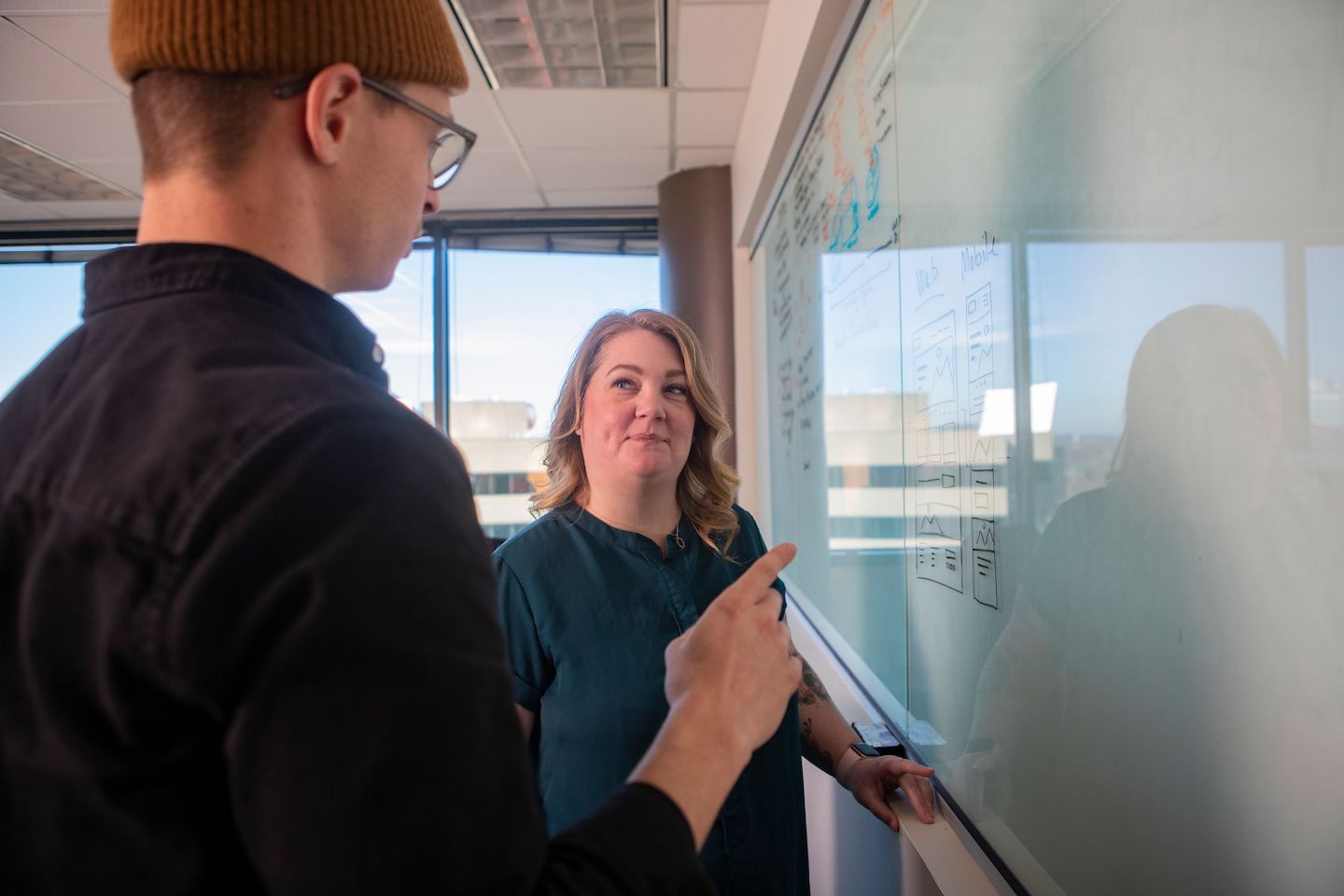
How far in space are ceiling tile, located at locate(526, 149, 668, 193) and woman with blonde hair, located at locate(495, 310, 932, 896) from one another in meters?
2.75

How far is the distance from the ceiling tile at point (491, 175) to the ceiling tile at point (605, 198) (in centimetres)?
23

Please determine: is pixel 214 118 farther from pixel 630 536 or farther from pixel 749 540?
pixel 749 540

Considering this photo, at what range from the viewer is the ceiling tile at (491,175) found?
4.00 m

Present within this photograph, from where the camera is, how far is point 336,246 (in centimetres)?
55

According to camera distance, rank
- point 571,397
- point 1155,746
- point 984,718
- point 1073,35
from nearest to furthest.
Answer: point 1155,746 → point 1073,35 → point 984,718 → point 571,397

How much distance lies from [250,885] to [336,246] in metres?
0.39

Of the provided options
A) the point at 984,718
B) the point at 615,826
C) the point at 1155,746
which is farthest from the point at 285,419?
Result: the point at 984,718

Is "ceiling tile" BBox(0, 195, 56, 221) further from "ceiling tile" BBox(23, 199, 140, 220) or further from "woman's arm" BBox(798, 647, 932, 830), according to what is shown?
"woman's arm" BBox(798, 647, 932, 830)

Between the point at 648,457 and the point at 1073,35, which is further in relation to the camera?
the point at 648,457

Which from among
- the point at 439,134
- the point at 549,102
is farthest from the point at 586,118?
the point at 439,134

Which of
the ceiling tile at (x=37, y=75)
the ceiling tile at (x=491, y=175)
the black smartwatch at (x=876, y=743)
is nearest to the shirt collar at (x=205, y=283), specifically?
the black smartwatch at (x=876, y=743)

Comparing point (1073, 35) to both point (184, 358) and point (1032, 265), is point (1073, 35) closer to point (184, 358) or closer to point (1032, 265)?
point (1032, 265)

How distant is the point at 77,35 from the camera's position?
2775 mm

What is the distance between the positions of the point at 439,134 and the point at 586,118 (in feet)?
10.6
